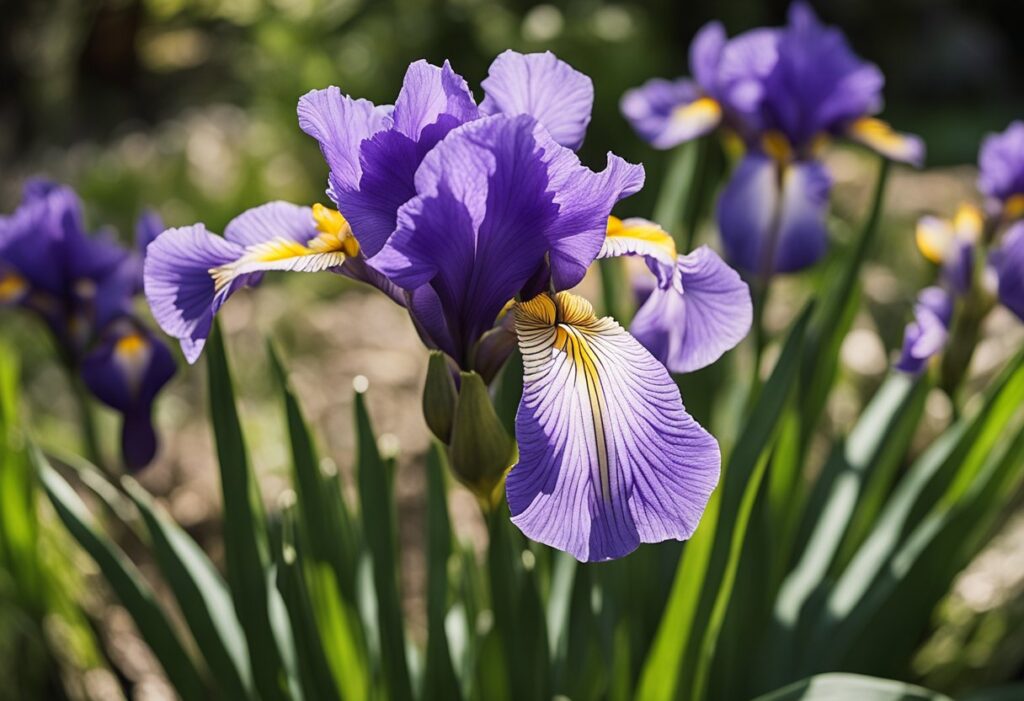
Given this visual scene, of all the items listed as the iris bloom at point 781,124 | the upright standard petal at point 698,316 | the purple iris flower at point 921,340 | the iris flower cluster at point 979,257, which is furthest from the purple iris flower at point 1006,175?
the upright standard petal at point 698,316

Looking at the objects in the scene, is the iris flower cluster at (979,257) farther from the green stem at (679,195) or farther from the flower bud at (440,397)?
the flower bud at (440,397)

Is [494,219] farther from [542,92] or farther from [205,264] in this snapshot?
[205,264]

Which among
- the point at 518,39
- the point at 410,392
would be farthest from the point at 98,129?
the point at 410,392

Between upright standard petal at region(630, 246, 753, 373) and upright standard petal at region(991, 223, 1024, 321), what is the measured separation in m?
0.43

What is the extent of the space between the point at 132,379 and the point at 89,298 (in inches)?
7.6

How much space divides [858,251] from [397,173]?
719mm

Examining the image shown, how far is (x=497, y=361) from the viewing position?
0.93 m

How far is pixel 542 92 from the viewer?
97 centimetres

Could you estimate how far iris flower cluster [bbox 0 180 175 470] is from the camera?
1300 millimetres

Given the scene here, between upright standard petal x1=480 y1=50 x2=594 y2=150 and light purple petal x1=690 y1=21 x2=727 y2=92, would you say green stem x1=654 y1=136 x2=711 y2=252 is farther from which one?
upright standard petal x1=480 y1=50 x2=594 y2=150

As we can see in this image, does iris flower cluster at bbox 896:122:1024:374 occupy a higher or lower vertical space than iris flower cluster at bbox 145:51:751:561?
lower

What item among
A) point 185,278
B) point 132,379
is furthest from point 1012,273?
point 132,379

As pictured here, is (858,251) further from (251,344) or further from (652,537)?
(251,344)

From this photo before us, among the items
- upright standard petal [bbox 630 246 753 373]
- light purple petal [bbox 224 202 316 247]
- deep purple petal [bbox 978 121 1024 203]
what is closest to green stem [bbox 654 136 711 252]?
deep purple petal [bbox 978 121 1024 203]
